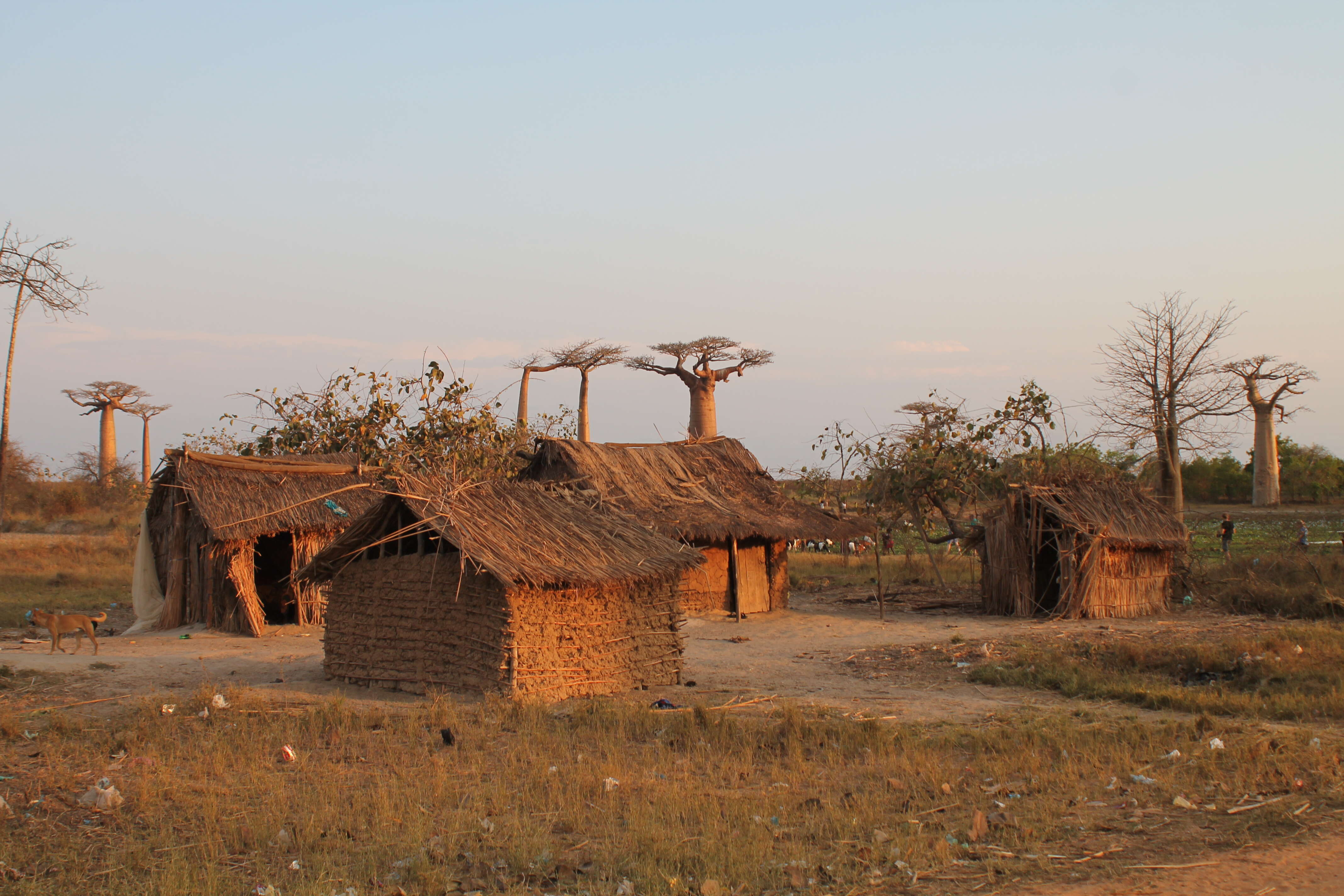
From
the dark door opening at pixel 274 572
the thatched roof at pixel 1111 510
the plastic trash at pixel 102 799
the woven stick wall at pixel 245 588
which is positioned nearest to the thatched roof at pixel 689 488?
the thatched roof at pixel 1111 510

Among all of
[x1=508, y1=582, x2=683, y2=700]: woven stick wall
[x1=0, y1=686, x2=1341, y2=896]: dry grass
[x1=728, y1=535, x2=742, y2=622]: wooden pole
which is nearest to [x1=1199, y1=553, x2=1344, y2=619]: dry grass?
[x1=728, y1=535, x2=742, y2=622]: wooden pole

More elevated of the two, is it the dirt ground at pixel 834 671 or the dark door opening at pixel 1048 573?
the dark door opening at pixel 1048 573

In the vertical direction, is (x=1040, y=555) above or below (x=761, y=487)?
below

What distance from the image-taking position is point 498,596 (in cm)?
937

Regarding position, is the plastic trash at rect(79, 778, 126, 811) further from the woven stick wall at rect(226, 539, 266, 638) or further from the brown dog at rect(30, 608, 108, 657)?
the woven stick wall at rect(226, 539, 266, 638)

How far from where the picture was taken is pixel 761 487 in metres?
20.2

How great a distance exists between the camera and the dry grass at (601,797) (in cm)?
506

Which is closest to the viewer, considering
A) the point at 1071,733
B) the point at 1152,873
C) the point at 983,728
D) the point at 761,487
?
the point at 1152,873

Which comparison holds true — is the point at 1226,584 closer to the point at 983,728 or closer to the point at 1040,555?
the point at 1040,555

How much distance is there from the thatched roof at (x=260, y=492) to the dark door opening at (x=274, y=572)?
4.16 feet

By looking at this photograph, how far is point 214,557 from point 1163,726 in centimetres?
1287

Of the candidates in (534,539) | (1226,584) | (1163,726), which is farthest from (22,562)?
(1226,584)

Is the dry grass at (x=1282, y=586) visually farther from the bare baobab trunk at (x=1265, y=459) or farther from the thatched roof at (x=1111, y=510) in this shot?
the bare baobab trunk at (x=1265, y=459)

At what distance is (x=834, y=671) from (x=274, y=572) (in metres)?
11.6
